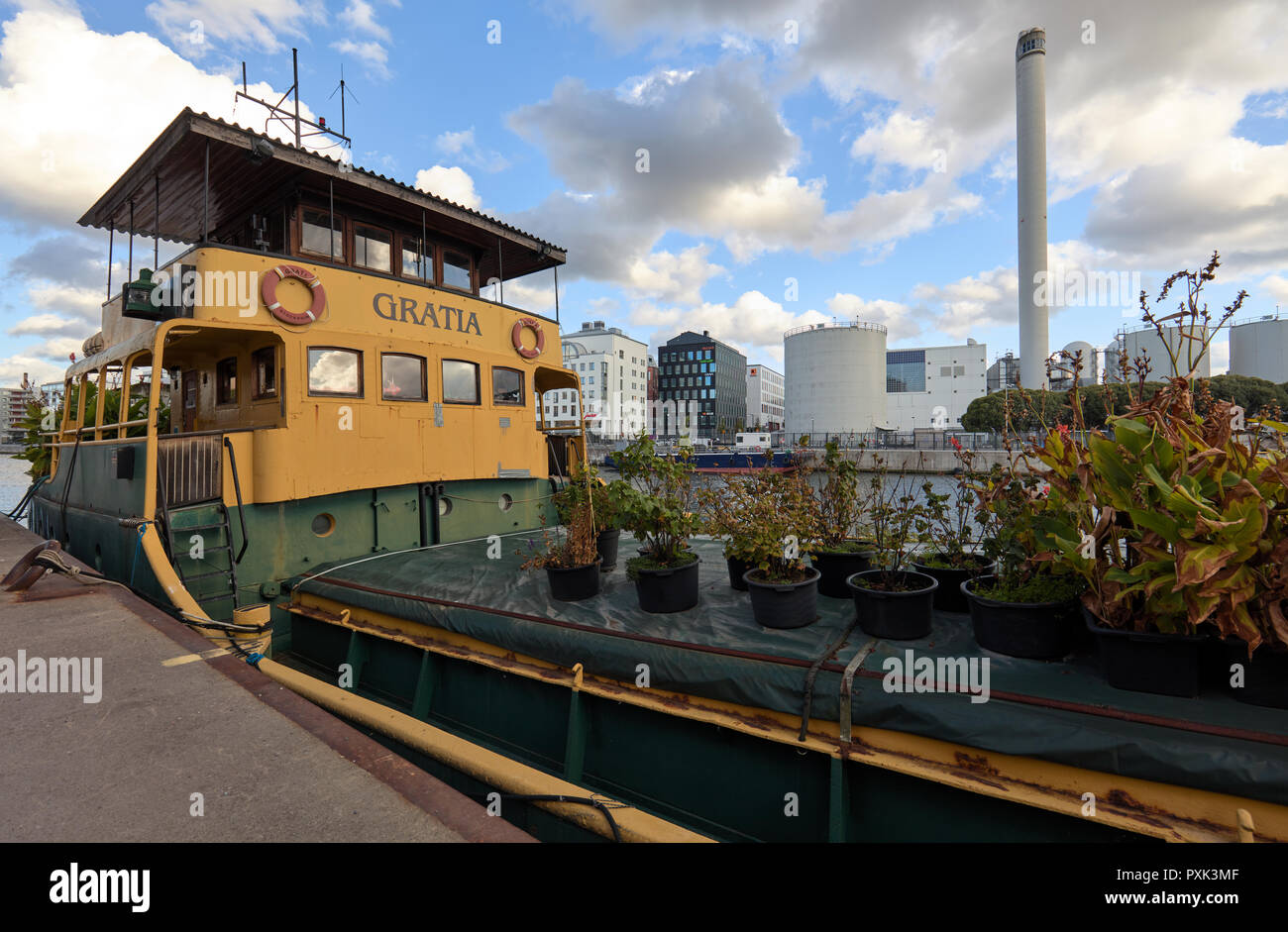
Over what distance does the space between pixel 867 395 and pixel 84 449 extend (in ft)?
253

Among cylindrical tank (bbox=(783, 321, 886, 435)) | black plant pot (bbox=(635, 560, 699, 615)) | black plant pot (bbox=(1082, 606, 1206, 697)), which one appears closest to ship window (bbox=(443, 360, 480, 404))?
black plant pot (bbox=(635, 560, 699, 615))

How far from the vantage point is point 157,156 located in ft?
24.8

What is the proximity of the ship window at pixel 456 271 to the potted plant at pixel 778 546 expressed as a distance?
7.75m

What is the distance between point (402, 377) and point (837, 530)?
6380 millimetres

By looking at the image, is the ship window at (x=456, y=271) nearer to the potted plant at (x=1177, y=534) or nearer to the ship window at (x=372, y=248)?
the ship window at (x=372, y=248)

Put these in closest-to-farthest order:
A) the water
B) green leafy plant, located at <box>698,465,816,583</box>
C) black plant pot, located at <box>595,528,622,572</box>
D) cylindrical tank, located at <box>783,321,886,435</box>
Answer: green leafy plant, located at <box>698,465,816,583</box> → black plant pot, located at <box>595,528,622,572</box> → the water → cylindrical tank, located at <box>783,321,886,435</box>

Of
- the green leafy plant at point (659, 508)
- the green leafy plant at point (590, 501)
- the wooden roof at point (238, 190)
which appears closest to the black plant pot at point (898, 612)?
the green leafy plant at point (659, 508)

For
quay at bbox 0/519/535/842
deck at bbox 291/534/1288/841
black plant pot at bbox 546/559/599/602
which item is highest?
black plant pot at bbox 546/559/599/602

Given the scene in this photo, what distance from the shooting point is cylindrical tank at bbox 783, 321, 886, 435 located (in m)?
75.0

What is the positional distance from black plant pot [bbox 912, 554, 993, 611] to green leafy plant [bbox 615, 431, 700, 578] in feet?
6.10

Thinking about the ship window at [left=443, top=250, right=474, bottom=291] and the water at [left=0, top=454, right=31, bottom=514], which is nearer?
the ship window at [left=443, top=250, right=474, bottom=291]

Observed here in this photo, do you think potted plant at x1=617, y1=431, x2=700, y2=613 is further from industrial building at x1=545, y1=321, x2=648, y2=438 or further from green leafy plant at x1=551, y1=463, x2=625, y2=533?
industrial building at x1=545, y1=321, x2=648, y2=438

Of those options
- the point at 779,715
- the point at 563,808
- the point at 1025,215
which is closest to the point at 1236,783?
the point at 779,715
